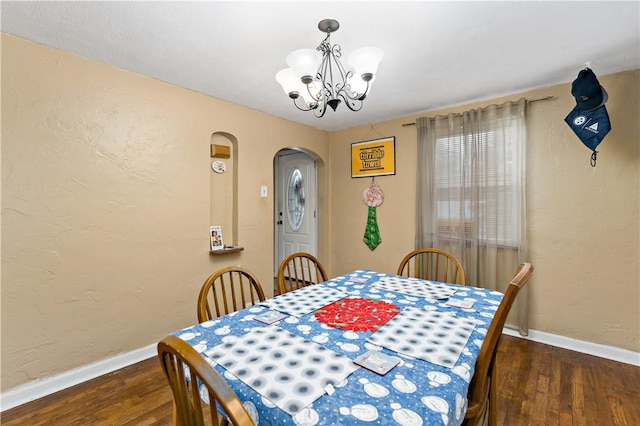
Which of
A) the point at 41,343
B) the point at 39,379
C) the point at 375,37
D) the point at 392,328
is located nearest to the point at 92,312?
the point at 41,343

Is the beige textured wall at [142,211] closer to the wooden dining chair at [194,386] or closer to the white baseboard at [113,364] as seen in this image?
the white baseboard at [113,364]

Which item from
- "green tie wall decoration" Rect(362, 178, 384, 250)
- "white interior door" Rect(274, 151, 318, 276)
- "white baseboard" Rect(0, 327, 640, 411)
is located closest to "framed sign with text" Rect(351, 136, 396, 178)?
"green tie wall decoration" Rect(362, 178, 384, 250)

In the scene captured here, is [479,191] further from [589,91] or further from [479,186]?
[589,91]

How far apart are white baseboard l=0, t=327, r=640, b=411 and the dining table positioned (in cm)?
156

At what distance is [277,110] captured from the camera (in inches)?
131

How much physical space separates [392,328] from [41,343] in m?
2.30

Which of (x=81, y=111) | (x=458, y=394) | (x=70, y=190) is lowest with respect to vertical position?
(x=458, y=394)

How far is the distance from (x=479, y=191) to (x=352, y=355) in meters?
2.51

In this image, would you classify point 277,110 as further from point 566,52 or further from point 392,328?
point 392,328

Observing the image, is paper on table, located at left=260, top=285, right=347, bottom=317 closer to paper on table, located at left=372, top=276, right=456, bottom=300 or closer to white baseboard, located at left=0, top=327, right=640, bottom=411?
paper on table, located at left=372, top=276, right=456, bottom=300

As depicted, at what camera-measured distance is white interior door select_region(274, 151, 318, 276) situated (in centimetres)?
448

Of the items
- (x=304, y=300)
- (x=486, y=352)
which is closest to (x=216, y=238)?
(x=304, y=300)

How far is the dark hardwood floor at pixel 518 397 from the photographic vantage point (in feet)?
5.74

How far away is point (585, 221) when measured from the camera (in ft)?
8.34
